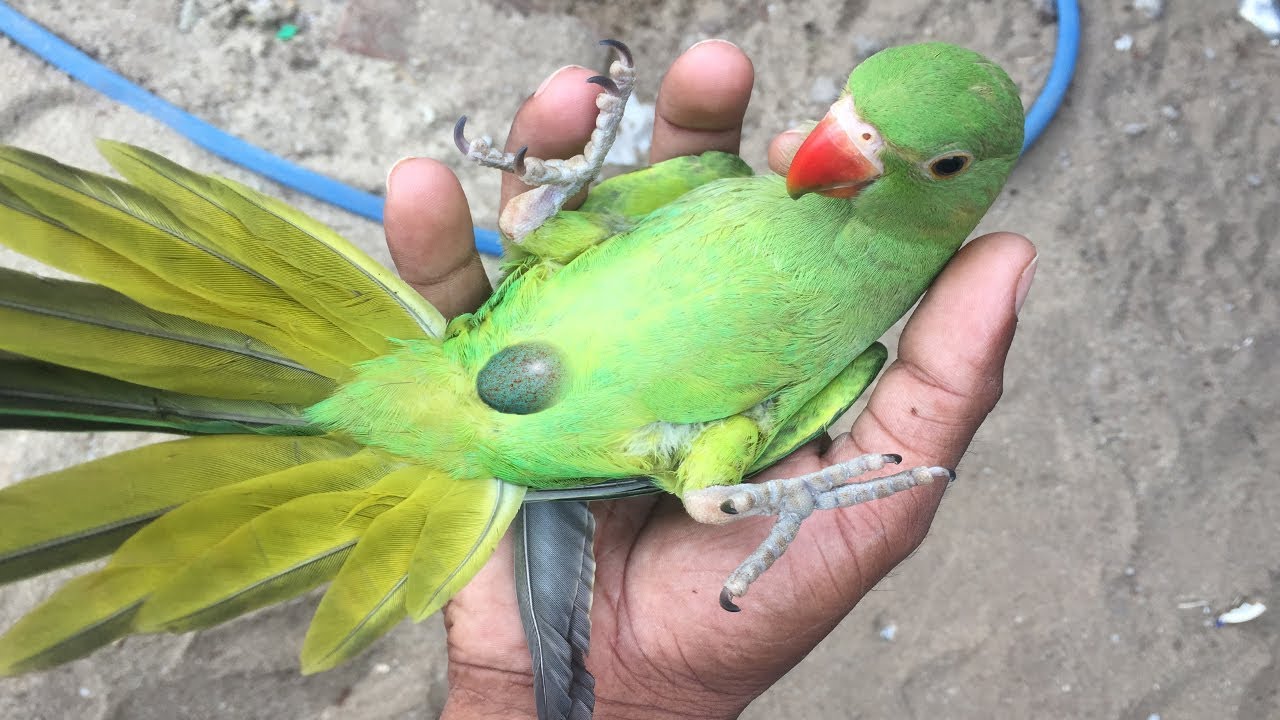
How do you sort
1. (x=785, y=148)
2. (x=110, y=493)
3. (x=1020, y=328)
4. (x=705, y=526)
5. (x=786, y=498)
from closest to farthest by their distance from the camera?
(x=110, y=493) → (x=786, y=498) → (x=705, y=526) → (x=785, y=148) → (x=1020, y=328)

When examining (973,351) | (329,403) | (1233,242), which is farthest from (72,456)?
(1233,242)

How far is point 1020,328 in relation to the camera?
3.36 m

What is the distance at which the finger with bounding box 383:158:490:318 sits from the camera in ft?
7.31

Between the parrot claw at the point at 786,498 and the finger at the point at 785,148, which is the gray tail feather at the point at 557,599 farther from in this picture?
the finger at the point at 785,148

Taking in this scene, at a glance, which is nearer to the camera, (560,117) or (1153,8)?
(560,117)

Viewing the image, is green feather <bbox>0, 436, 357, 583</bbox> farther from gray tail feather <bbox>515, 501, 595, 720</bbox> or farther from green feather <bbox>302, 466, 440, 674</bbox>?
gray tail feather <bbox>515, 501, 595, 720</bbox>

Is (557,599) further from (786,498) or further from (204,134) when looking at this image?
(204,134)

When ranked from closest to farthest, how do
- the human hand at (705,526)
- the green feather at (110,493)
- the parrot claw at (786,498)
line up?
the green feather at (110,493) < the parrot claw at (786,498) < the human hand at (705,526)

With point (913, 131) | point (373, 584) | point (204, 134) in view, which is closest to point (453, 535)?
point (373, 584)

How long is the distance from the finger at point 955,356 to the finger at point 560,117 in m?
0.96

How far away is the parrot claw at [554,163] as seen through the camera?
6.71 feet

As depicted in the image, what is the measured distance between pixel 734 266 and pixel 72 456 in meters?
2.46

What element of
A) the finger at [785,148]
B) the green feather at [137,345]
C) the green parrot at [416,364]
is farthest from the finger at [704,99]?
the green feather at [137,345]

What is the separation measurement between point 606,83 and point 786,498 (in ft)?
3.63
